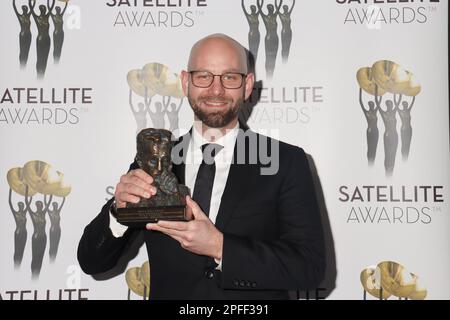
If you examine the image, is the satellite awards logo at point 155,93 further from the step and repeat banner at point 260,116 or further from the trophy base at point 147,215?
the trophy base at point 147,215

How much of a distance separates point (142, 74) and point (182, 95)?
0.96 feet

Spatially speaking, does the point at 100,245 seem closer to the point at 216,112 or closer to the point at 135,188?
the point at 135,188

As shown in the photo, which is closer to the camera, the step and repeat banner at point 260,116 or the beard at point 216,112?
the beard at point 216,112

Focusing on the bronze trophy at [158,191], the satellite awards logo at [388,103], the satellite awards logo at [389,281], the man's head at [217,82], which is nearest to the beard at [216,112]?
the man's head at [217,82]

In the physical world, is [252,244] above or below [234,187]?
below

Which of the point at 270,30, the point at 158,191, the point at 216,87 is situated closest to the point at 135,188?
the point at 158,191

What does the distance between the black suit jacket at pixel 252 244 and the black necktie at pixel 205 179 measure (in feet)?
0.29

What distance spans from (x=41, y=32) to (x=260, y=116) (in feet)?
5.04

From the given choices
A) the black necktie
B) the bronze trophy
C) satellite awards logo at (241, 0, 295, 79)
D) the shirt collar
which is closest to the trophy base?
the bronze trophy

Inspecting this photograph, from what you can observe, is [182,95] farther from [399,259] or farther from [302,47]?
[399,259]

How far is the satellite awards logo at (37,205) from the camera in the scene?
3.45 metres

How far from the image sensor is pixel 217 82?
8.39 ft

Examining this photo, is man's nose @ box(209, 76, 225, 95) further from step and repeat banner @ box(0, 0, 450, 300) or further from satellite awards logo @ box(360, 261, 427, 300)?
satellite awards logo @ box(360, 261, 427, 300)

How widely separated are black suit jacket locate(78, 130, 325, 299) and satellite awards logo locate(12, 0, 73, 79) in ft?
4.95
